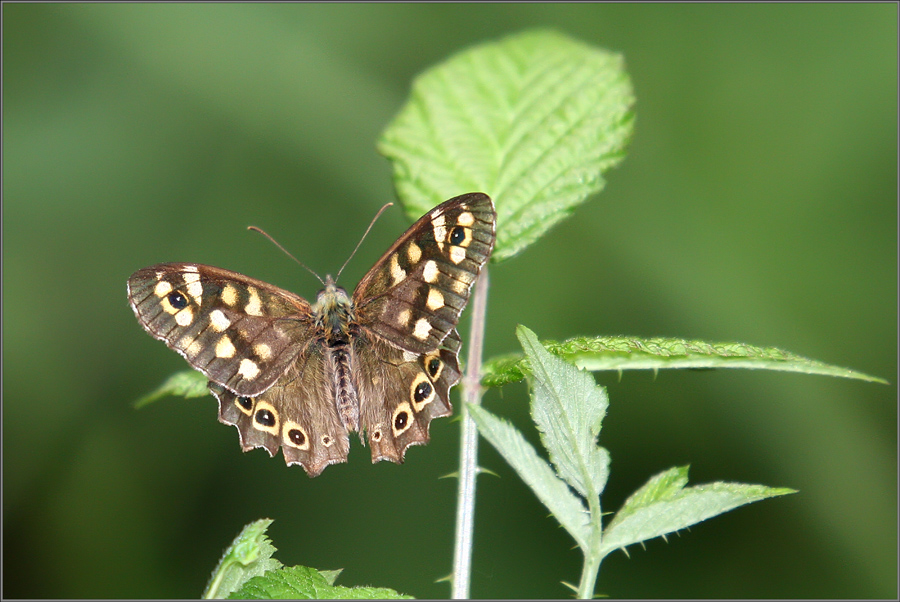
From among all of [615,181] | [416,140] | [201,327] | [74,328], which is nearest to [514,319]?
[615,181]

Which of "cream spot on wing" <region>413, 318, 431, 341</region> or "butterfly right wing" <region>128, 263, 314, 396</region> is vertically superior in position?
"cream spot on wing" <region>413, 318, 431, 341</region>

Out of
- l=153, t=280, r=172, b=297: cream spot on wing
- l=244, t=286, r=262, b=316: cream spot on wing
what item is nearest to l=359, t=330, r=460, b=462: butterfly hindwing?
l=244, t=286, r=262, b=316: cream spot on wing

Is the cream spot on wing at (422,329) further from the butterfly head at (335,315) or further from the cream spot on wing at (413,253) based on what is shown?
the butterfly head at (335,315)

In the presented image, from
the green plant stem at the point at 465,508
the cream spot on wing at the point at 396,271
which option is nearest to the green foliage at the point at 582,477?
the green plant stem at the point at 465,508

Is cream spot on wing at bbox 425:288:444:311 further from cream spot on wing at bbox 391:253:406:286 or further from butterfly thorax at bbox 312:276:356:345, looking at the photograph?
butterfly thorax at bbox 312:276:356:345

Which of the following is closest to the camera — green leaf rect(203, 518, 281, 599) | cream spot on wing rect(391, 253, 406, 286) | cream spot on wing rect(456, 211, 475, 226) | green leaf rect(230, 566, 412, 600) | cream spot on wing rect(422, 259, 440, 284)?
green leaf rect(203, 518, 281, 599)

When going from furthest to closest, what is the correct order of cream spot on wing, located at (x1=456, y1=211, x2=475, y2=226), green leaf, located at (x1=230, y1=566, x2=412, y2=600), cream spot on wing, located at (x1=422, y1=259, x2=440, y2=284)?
cream spot on wing, located at (x1=422, y1=259, x2=440, y2=284) < cream spot on wing, located at (x1=456, y1=211, x2=475, y2=226) < green leaf, located at (x1=230, y1=566, x2=412, y2=600)

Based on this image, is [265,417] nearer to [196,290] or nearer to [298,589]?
[196,290]
